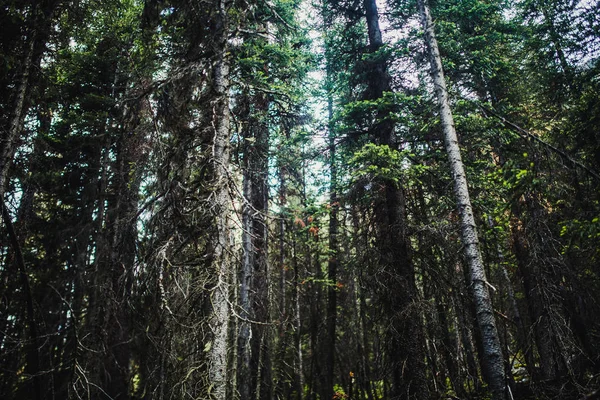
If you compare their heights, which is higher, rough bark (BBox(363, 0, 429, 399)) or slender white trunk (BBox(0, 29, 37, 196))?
slender white trunk (BBox(0, 29, 37, 196))

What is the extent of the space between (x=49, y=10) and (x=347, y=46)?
8587mm

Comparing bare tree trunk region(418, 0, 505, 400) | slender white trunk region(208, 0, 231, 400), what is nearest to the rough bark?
bare tree trunk region(418, 0, 505, 400)

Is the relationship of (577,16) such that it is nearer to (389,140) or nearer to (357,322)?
(389,140)

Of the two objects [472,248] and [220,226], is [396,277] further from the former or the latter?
[220,226]

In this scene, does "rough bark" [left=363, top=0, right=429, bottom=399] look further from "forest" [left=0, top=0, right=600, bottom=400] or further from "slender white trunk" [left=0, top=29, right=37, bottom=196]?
"slender white trunk" [left=0, top=29, right=37, bottom=196]

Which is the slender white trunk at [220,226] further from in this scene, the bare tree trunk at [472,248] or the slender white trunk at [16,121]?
the bare tree trunk at [472,248]

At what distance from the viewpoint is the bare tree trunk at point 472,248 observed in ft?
18.5

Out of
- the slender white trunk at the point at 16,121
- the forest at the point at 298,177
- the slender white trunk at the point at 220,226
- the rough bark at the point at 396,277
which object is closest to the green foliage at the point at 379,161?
the forest at the point at 298,177

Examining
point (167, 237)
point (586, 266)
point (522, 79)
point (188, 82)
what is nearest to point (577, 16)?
point (522, 79)

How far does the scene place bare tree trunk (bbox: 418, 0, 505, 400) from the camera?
18.5ft

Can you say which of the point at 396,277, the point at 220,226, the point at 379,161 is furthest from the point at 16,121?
the point at 396,277

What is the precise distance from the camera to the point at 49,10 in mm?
6887

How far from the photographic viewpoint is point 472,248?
6328 mm

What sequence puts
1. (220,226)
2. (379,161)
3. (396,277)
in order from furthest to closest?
(379,161) < (396,277) < (220,226)
